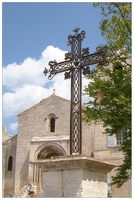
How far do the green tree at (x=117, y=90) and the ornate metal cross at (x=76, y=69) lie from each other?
109 centimetres

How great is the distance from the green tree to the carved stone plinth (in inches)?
106

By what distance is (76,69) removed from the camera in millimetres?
6535

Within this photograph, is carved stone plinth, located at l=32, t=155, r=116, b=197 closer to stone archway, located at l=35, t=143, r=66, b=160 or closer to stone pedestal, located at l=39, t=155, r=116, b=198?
stone pedestal, located at l=39, t=155, r=116, b=198

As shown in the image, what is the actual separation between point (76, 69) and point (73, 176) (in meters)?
2.28

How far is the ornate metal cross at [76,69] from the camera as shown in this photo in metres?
5.98

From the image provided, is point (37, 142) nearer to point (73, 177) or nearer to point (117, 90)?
point (117, 90)

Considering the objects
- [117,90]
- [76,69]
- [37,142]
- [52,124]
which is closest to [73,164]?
[76,69]

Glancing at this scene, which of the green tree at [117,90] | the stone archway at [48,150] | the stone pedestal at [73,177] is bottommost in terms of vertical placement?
the stone archway at [48,150]

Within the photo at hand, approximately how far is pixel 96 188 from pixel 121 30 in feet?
20.3

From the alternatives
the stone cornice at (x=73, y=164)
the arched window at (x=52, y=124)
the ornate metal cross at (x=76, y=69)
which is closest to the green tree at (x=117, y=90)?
the ornate metal cross at (x=76, y=69)

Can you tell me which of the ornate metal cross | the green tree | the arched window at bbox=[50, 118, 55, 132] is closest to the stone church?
the arched window at bbox=[50, 118, 55, 132]

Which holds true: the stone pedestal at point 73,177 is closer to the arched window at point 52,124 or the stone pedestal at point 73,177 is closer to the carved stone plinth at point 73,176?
the carved stone plinth at point 73,176

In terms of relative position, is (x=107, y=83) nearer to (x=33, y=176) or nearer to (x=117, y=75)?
(x=117, y=75)

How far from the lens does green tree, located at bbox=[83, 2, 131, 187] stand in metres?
8.49
